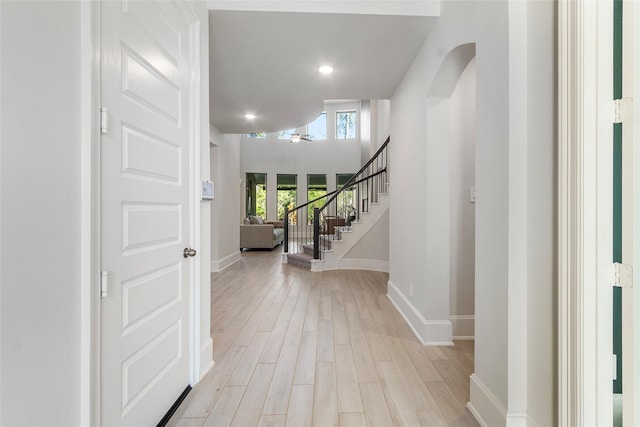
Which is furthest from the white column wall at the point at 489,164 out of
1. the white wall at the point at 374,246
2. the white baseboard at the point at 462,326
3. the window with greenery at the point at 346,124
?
the window with greenery at the point at 346,124

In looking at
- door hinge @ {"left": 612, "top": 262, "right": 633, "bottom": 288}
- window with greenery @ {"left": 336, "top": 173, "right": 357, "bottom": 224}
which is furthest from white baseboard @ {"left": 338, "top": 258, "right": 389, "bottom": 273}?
door hinge @ {"left": 612, "top": 262, "right": 633, "bottom": 288}

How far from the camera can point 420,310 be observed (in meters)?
2.78

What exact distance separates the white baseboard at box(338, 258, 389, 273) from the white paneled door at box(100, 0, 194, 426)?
167 inches

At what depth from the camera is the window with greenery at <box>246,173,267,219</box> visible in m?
11.5

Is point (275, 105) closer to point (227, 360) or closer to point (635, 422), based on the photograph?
point (227, 360)

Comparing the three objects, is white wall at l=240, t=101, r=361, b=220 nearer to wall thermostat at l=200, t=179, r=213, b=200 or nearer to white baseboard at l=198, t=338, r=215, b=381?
wall thermostat at l=200, t=179, r=213, b=200

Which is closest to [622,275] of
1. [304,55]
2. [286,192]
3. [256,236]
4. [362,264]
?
[304,55]

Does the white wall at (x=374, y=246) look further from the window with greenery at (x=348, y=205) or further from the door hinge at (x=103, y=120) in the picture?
the door hinge at (x=103, y=120)

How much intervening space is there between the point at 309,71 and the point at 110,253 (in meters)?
2.68

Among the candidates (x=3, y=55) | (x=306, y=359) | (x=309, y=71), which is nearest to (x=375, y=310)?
(x=306, y=359)

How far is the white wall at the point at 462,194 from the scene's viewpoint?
2828 millimetres

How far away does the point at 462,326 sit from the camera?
109 inches

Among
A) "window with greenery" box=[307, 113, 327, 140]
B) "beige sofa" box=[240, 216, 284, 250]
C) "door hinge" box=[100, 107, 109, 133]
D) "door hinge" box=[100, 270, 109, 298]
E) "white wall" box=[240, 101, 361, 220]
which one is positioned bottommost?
"beige sofa" box=[240, 216, 284, 250]

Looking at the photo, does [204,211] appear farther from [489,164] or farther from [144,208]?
[489,164]
